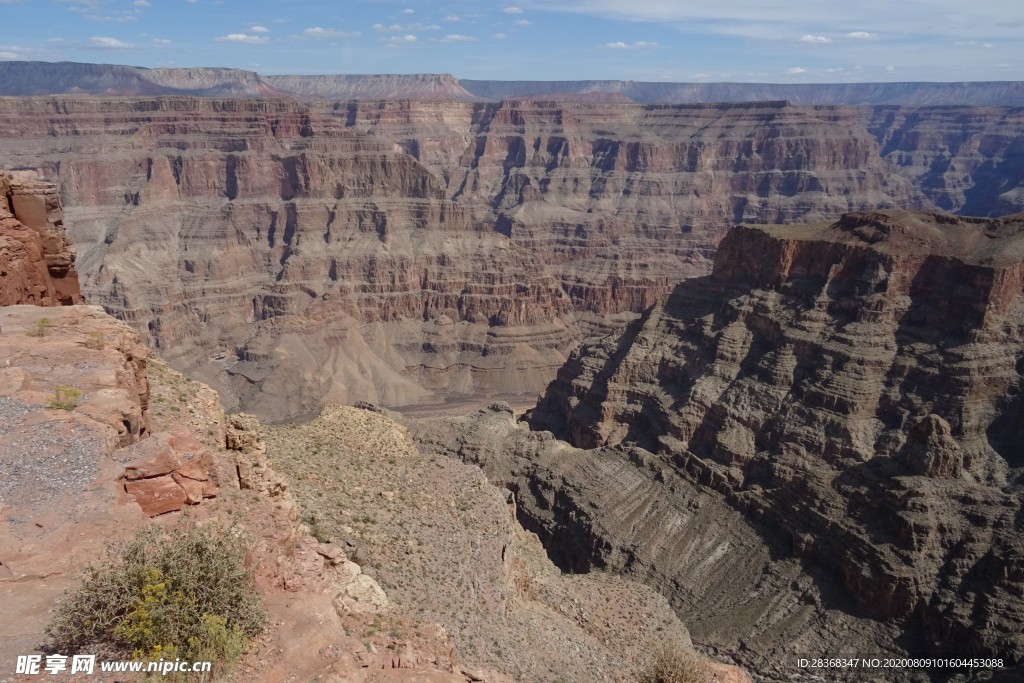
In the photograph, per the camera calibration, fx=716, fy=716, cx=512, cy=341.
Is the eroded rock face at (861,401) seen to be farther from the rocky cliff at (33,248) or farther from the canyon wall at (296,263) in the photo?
the rocky cliff at (33,248)

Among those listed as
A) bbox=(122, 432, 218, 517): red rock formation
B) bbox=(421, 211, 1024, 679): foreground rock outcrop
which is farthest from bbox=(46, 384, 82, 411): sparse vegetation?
bbox=(421, 211, 1024, 679): foreground rock outcrop

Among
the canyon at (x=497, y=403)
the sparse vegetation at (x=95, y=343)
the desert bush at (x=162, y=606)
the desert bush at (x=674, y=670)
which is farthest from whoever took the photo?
the desert bush at (x=674, y=670)

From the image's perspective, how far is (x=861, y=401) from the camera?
54312mm

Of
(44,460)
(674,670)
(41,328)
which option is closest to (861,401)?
(674,670)

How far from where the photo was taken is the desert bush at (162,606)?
12289 mm

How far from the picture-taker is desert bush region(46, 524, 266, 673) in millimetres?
12289

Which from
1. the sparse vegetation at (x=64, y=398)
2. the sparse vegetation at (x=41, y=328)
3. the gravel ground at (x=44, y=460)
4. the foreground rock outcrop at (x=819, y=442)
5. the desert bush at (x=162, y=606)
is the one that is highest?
the sparse vegetation at (x=41, y=328)

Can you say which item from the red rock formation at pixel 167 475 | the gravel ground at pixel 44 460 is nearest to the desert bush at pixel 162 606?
the red rock formation at pixel 167 475

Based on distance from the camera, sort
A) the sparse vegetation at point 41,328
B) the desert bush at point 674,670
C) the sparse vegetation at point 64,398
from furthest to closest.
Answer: the desert bush at point 674,670 → the sparse vegetation at point 41,328 → the sparse vegetation at point 64,398

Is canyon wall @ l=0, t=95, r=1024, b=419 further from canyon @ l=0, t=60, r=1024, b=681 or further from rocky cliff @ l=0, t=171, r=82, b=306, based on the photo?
rocky cliff @ l=0, t=171, r=82, b=306

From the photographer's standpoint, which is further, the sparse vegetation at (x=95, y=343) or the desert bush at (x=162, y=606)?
the sparse vegetation at (x=95, y=343)

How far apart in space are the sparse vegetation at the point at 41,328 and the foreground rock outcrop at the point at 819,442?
113 ft

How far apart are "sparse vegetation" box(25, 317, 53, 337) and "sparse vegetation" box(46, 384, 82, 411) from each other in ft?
12.5

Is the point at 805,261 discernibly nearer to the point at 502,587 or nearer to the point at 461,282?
the point at 502,587
